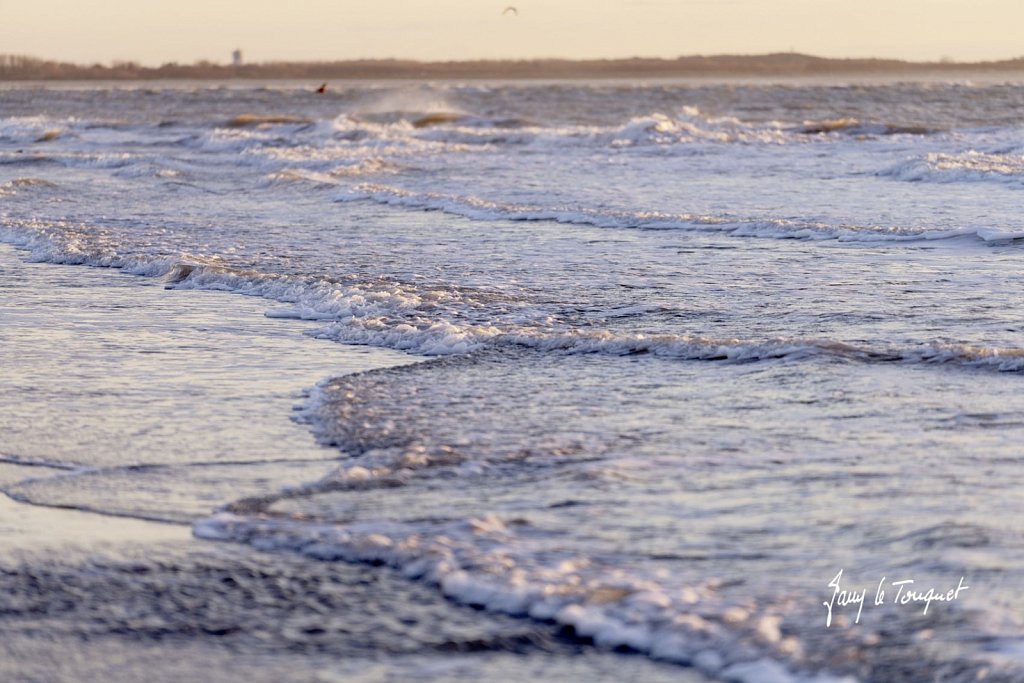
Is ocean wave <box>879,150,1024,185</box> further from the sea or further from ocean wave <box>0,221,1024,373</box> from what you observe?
ocean wave <box>0,221,1024,373</box>

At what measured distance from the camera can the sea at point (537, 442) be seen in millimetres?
2975

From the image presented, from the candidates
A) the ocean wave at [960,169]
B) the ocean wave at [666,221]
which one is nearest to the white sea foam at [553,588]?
the ocean wave at [666,221]

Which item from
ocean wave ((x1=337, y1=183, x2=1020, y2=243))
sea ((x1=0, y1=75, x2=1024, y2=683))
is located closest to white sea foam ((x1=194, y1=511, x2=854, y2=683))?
sea ((x1=0, y1=75, x2=1024, y2=683))

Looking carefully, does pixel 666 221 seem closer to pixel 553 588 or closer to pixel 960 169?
pixel 960 169

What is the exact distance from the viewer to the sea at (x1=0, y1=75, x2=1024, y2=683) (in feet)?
9.76

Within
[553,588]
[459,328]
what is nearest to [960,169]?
[459,328]

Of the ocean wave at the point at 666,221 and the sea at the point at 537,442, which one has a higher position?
the ocean wave at the point at 666,221

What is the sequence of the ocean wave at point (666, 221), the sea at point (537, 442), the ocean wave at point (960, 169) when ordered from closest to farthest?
the sea at point (537, 442) < the ocean wave at point (666, 221) < the ocean wave at point (960, 169)

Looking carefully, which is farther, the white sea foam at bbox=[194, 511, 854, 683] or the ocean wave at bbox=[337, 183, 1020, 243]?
the ocean wave at bbox=[337, 183, 1020, 243]

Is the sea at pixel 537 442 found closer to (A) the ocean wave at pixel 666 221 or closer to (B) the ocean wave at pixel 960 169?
(A) the ocean wave at pixel 666 221

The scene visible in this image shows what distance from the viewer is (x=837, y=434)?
450 cm

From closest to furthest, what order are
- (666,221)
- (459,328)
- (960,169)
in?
(459,328) → (666,221) → (960,169)

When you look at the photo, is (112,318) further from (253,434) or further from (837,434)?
(837,434)

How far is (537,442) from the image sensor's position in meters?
4.52
